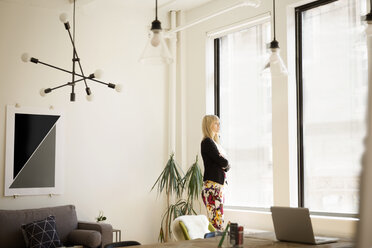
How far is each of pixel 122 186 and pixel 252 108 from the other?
2.26 m

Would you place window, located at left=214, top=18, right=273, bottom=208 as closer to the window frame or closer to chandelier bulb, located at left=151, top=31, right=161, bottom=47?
the window frame

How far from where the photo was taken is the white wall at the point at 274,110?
230 inches

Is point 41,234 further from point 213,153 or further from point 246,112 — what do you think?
point 246,112

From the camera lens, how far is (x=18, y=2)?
6.36m

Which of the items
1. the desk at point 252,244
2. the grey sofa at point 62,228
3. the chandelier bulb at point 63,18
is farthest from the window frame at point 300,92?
the chandelier bulb at point 63,18

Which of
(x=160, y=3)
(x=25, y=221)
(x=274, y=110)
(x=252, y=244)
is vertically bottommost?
(x=25, y=221)

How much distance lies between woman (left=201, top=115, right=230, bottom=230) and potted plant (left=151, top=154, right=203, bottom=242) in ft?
2.90

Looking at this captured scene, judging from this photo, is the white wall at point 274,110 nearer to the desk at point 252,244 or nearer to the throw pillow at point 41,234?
the desk at point 252,244

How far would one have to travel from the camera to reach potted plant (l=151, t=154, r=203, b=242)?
272 inches

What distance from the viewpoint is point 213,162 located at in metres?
5.89

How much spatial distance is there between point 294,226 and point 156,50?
1.63m

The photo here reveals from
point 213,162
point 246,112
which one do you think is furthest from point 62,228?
point 246,112

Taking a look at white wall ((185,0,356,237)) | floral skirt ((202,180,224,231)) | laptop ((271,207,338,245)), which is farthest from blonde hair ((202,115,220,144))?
laptop ((271,207,338,245))

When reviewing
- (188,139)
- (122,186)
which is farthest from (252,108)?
(122,186)
